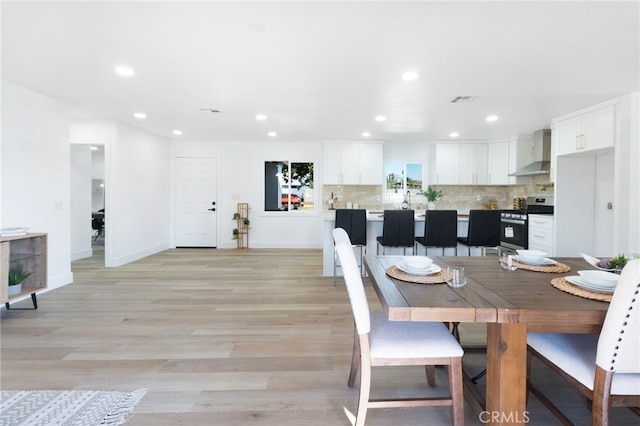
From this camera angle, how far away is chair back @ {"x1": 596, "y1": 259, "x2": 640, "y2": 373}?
104 cm

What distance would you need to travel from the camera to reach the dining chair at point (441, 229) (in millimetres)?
3889

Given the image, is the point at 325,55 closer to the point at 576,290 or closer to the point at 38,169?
the point at 576,290

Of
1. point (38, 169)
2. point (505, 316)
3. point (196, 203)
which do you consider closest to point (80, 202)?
point (196, 203)

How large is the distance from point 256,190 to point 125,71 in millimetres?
4012

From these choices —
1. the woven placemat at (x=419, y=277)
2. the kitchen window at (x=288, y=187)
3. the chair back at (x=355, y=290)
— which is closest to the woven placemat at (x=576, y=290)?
the woven placemat at (x=419, y=277)

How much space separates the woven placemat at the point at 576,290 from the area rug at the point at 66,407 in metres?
2.25

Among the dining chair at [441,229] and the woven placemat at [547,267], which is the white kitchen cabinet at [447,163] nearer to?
the dining chair at [441,229]

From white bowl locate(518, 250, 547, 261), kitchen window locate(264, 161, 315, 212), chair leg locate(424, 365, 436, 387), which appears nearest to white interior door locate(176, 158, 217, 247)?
kitchen window locate(264, 161, 315, 212)

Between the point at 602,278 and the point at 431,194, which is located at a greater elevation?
the point at 431,194

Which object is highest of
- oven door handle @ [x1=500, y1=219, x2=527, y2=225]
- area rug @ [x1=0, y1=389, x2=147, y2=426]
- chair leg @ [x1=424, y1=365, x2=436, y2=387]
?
oven door handle @ [x1=500, y1=219, x2=527, y2=225]

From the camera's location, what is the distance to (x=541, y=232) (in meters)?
4.98

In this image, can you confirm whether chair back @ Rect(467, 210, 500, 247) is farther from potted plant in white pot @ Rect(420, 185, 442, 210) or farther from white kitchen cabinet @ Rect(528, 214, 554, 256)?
potted plant in white pot @ Rect(420, 185, 442, 210)

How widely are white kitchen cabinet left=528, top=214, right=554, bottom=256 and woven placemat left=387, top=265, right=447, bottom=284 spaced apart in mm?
4162

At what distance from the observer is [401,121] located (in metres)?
4.91
